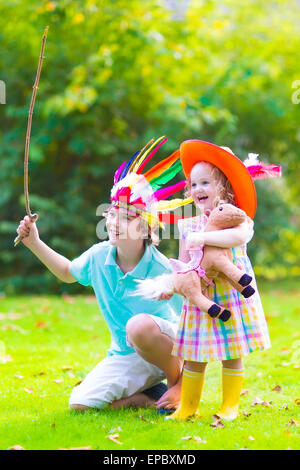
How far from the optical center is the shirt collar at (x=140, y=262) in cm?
304

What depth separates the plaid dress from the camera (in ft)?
8.86

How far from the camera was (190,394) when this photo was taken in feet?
9.17

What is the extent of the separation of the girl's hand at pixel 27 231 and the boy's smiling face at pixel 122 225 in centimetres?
38

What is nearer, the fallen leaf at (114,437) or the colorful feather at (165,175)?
the fallen leaf at (114,437)

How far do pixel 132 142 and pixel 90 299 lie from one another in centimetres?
254

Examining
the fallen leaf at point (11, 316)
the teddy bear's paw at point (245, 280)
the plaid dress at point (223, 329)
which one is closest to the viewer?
the teddy bear's paw at point (245, 280)

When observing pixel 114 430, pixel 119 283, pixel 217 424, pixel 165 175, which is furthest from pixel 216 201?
pixel 114 430

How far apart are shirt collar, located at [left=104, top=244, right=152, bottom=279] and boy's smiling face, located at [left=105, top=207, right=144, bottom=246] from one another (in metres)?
0.10

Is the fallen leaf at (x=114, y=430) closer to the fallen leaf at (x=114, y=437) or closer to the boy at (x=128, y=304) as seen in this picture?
the fallen leaf at (x=114, y=437)

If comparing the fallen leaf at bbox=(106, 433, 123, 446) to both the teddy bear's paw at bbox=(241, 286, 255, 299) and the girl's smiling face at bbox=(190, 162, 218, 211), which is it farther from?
the girl's smiling face at bbox=(190, 162, 218, 211)

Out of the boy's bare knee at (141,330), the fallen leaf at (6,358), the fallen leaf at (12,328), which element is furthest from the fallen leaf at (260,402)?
the fallen leaf at (12,328)

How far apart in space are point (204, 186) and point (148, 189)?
1.10 feet
